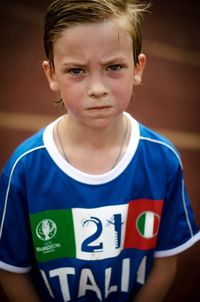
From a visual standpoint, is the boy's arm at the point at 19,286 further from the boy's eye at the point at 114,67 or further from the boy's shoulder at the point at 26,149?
the boy's eye at the point at 114,67

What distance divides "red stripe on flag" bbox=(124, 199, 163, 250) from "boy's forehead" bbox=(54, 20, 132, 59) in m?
0.38

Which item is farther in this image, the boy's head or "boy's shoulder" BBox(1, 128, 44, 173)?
"boy's shoulder" BBox(1, 128, 44, 173)

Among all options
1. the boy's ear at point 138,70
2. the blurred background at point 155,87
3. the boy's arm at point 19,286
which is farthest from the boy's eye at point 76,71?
the blurred background at point 155,87

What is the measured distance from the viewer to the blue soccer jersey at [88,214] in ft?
3.76

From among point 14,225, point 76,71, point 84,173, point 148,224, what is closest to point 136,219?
point 148,224

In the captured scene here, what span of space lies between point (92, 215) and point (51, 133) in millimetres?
222

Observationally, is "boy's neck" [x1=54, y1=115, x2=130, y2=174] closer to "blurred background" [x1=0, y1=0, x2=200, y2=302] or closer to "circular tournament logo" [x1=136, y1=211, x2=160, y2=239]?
"circular tournament logo" [x1=136, y1=211, x2=160, y2=239]

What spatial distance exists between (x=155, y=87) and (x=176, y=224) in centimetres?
165

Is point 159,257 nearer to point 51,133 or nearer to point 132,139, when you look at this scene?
A: point 132,139

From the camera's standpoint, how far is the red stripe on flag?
1190mm

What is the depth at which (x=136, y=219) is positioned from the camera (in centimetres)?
120

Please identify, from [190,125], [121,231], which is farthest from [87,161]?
[190,125]

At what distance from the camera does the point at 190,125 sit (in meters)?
2.55

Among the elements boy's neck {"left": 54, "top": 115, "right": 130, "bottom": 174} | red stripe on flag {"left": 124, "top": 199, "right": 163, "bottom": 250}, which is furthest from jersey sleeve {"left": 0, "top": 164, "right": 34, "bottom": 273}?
red stripe on flag {"left": 124, "top": 199, "right": 163, "bottom": 250}
